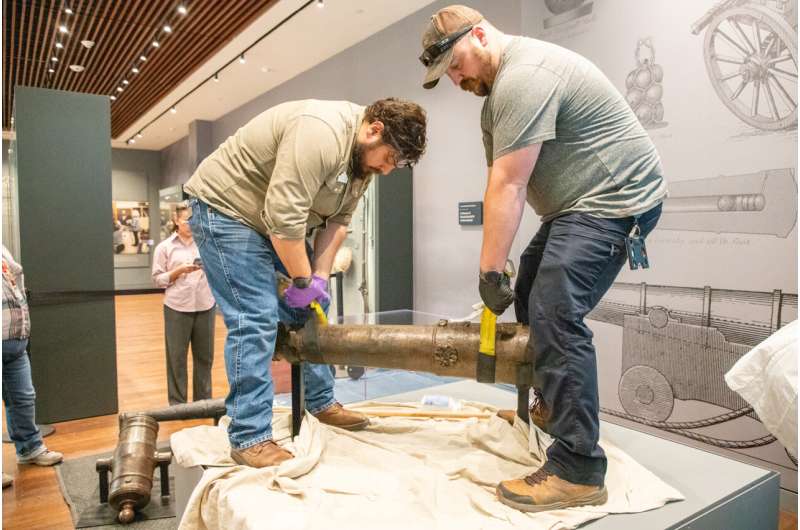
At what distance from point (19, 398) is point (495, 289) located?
3163 millimetres

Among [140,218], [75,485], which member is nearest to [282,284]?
[75,485]

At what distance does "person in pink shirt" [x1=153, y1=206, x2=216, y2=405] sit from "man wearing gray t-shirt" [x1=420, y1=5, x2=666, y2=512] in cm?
296

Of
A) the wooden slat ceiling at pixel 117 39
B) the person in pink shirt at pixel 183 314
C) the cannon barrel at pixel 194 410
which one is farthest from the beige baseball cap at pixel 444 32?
the wooden slat ceiling at pixel 117 39

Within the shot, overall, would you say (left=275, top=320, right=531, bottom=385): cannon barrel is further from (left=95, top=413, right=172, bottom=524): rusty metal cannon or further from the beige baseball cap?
(left=95, top=413, right=172, bottom=524): rusty metal cannon

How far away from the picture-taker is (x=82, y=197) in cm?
460

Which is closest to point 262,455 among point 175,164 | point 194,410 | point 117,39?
point 194,410

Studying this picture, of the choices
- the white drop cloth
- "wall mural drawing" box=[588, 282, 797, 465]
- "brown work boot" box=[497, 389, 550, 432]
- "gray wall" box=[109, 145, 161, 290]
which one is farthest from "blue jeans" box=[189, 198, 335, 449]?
"gray wall" box=[109, 145, 161, 290]

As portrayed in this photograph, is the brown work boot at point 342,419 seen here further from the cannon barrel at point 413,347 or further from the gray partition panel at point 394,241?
the gray partition panel at point 394,241

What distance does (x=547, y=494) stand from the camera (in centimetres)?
176

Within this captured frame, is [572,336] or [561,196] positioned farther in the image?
[561,196]

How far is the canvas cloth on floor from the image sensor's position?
1.74 meters

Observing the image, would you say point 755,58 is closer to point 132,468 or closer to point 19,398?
point 132,468

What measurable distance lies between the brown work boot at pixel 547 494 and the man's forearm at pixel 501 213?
2.29ft

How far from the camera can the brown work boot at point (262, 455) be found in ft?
6.71
